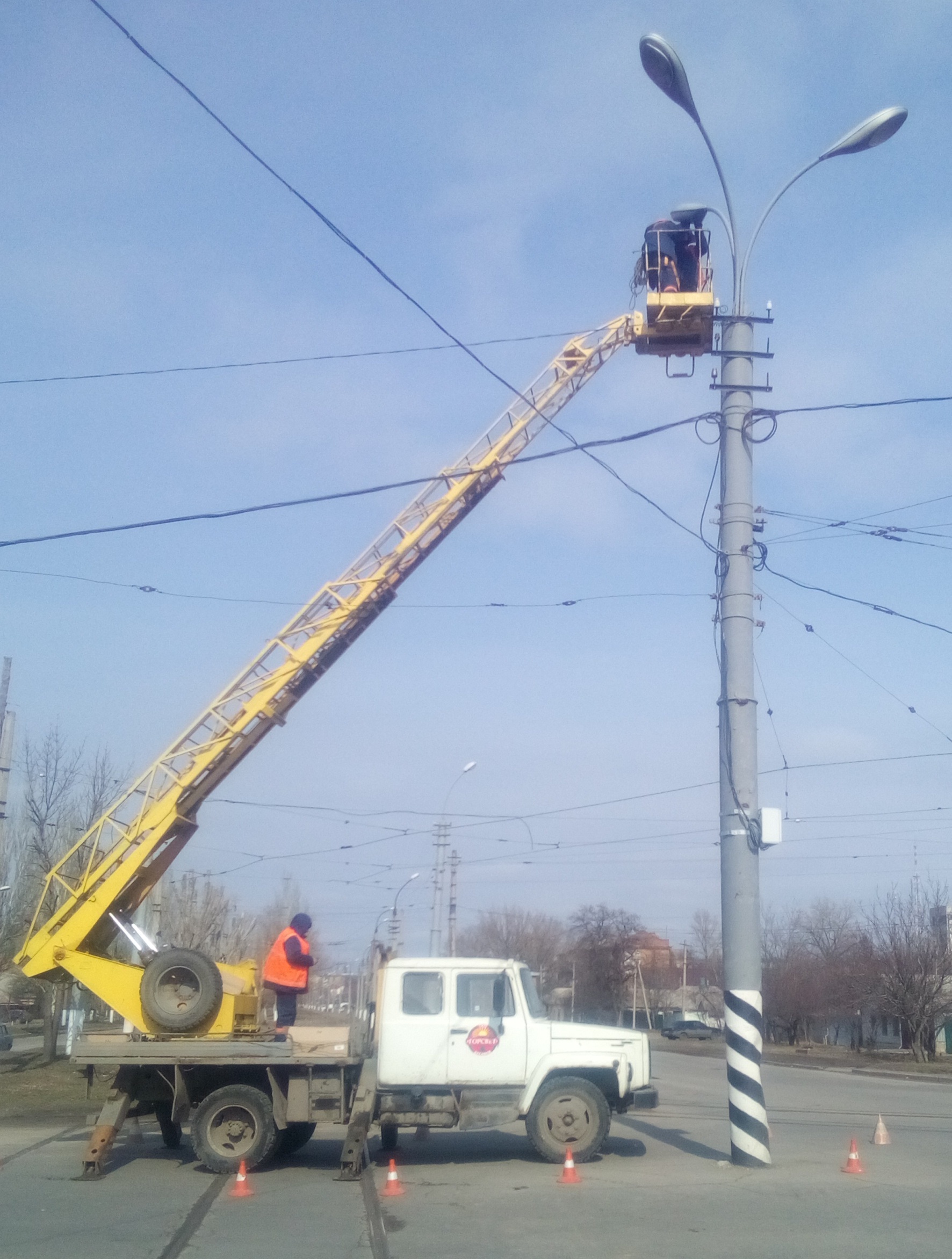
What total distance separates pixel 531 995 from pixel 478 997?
686mm

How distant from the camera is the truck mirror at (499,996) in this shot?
13273 millimetres

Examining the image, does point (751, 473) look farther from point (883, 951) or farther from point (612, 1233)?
point (883, 951)

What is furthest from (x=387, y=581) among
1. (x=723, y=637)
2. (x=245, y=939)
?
(x=245, y=939)

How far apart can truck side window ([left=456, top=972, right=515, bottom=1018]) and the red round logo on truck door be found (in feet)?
0.54

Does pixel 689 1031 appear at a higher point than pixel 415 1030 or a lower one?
lower

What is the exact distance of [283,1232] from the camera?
30.6ft

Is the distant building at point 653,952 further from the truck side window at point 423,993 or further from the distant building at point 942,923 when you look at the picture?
the truck side window at point 423,993

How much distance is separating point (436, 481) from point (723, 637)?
455 cm

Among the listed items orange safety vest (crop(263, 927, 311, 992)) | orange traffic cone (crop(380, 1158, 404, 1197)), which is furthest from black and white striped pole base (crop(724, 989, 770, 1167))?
orange safety vest (crop(263, 927, 311, 992))

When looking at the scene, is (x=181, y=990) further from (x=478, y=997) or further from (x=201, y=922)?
(x=201, y=922)

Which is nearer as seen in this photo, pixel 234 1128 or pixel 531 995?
pixel 234 1128

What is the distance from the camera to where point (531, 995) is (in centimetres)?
1360

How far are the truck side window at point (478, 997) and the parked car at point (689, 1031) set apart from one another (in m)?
57.0

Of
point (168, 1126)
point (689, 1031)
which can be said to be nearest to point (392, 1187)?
point (168, 1126)
